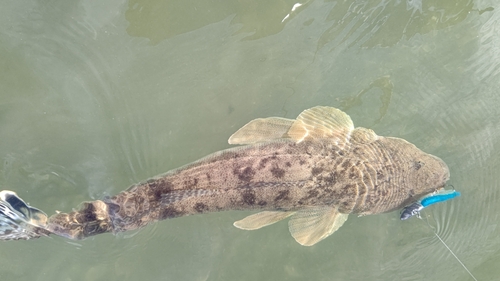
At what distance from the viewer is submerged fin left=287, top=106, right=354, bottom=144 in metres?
4.67

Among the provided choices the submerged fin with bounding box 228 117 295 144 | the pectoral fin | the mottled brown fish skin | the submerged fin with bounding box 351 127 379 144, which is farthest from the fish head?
the submerged fin with bounding box 228 117 295 144

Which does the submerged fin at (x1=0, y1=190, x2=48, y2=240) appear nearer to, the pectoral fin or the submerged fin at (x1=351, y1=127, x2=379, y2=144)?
the pectoral fin

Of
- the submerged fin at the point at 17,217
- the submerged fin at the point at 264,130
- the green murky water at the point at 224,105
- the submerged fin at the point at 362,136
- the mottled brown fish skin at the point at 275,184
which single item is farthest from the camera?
the green murky water at the point at 224,105

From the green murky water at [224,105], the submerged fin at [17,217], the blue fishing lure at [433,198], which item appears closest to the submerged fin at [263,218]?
the green murky water at [224,105]

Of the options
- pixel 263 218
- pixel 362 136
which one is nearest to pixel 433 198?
pixel 362 136

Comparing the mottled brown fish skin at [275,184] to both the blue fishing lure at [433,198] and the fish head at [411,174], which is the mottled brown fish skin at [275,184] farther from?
the blue fishing lure at [433,198]

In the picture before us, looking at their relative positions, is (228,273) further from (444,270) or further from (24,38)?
(24,38)

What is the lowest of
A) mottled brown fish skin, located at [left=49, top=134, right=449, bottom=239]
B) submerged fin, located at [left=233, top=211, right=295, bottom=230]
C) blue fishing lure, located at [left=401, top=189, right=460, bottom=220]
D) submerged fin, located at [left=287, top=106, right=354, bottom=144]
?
blue fishing lure, located at [left=401, top=189, right=460, bottom=220]

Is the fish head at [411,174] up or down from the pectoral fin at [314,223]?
up

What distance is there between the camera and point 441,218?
582 cm

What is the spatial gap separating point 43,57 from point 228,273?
416 cm

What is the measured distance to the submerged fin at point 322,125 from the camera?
4.67m

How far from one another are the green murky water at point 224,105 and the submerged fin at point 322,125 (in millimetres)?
834

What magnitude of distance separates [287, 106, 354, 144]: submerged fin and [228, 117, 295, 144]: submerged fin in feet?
0.33
